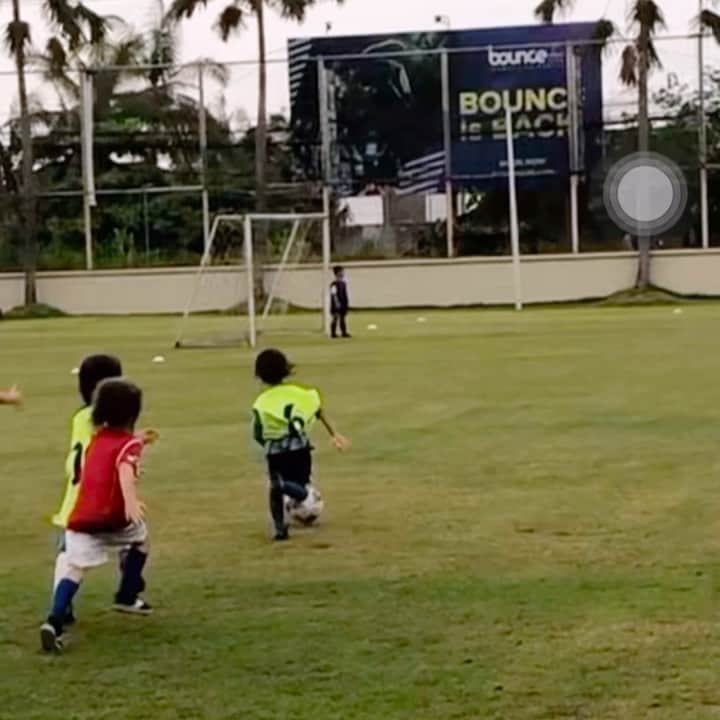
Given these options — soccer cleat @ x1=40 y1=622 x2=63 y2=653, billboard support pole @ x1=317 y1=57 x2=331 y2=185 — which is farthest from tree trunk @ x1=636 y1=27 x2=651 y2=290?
soccer cleat @ x1=40 y1=622 x2=63 y2=653

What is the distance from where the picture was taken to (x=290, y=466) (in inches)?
409

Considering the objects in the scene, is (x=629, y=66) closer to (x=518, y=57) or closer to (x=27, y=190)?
(x=518, y=57)

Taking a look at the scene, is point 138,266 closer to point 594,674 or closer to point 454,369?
point 454,369

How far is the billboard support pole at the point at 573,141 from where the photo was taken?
186 feet

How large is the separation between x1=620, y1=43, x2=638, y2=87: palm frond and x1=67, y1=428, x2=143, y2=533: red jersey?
49.9 metres

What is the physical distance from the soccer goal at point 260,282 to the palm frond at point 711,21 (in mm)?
14455

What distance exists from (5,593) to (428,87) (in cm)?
5062

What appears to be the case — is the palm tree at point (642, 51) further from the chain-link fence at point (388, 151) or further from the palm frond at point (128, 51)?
the palm frond at point (128, 51)

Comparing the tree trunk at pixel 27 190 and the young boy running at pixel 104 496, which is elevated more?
the tree trunk at pixel 27 190

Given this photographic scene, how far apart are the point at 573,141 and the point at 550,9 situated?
14.2ft

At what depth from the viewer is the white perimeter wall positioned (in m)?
56.8

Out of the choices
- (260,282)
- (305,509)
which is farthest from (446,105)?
(305,509)
